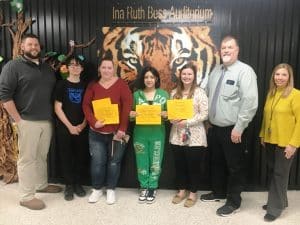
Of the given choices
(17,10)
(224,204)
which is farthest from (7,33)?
(224,204)

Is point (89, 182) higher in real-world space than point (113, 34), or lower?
lower

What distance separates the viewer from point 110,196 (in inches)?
127

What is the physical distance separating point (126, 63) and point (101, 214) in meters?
1.53

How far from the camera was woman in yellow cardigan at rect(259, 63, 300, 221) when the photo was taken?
2.68 metres

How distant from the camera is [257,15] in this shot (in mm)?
3252

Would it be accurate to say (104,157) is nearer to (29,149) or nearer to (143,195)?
(143,195)

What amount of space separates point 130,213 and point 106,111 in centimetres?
96

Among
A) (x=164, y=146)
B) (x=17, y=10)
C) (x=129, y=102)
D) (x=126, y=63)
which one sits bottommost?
(x=164, y=146)

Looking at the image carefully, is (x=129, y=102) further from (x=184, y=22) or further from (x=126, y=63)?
(x=184, y=22)

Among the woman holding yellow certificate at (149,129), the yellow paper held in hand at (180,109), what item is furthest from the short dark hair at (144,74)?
the yellow paper held in hand at (180,109)

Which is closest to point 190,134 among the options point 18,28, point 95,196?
point 95,196

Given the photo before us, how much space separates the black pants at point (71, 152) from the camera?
10.6 feet

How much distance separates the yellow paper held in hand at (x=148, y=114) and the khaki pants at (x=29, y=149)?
0.88 m

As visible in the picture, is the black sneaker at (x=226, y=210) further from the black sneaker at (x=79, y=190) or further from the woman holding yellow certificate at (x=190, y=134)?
the black sneaker at (x=79, y=190)
